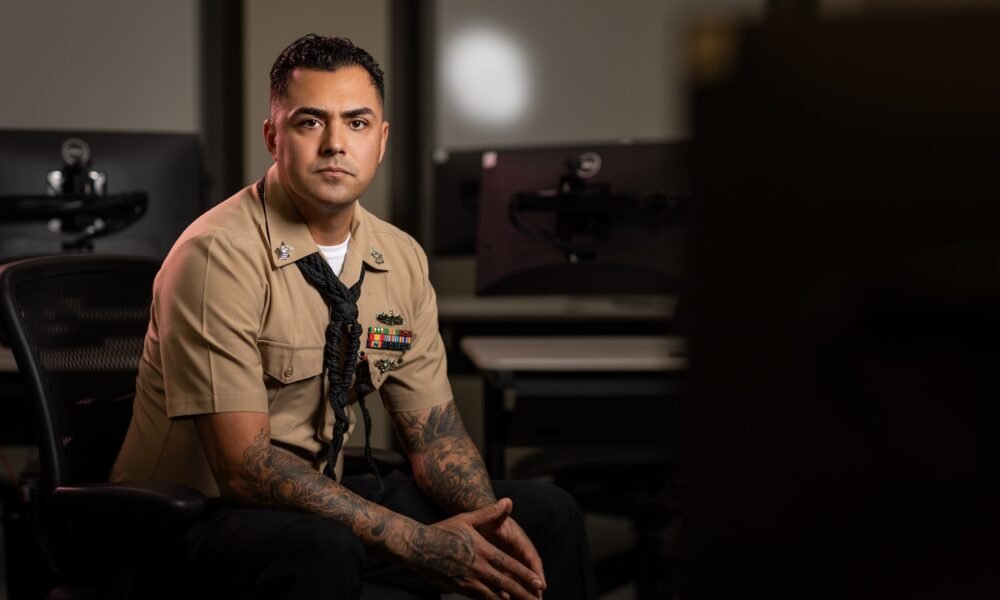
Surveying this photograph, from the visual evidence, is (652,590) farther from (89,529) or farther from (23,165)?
(23,165)

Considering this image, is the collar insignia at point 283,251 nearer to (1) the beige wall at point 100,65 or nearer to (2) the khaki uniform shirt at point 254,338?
(2) the khaki uniform shirt at point 254,338

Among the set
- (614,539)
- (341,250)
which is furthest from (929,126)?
(614,539)

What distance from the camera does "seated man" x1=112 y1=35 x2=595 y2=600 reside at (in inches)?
49.8

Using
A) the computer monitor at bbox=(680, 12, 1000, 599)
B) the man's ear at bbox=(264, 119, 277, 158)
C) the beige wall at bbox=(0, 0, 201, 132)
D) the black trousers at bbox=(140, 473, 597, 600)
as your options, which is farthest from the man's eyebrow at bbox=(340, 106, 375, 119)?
the beige wall at bbox=(0, 0, 201, 132)

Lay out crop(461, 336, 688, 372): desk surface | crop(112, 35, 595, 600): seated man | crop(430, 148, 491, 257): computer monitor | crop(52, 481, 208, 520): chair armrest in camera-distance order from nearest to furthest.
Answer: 1. crop(52, 481, 208, 520): chair armrest
2. crop(112, 35, 595, 600): seated man
3. crop(461, 336, 688, 372): desk surface
4. crop(430, 148, 491, 257): computer monitor

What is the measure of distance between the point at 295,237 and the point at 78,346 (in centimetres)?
35

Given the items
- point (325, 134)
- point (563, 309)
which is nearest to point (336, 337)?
point (325, 134)

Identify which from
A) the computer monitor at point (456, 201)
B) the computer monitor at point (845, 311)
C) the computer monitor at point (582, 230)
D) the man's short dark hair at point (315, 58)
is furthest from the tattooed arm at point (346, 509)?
the computer monitor at point (456, 201)

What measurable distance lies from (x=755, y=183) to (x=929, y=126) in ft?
0.18

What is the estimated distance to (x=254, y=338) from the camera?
1323 millimetres

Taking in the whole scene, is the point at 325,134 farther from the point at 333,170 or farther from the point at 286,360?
the point at 286,360

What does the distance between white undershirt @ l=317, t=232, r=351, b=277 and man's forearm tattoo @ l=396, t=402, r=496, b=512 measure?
25cm

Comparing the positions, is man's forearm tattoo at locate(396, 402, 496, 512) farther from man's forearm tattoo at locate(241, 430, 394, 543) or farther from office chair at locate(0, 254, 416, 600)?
man's forearm tattoo at locate(241, 430, 394, 543)

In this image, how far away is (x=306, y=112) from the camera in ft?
4.58
